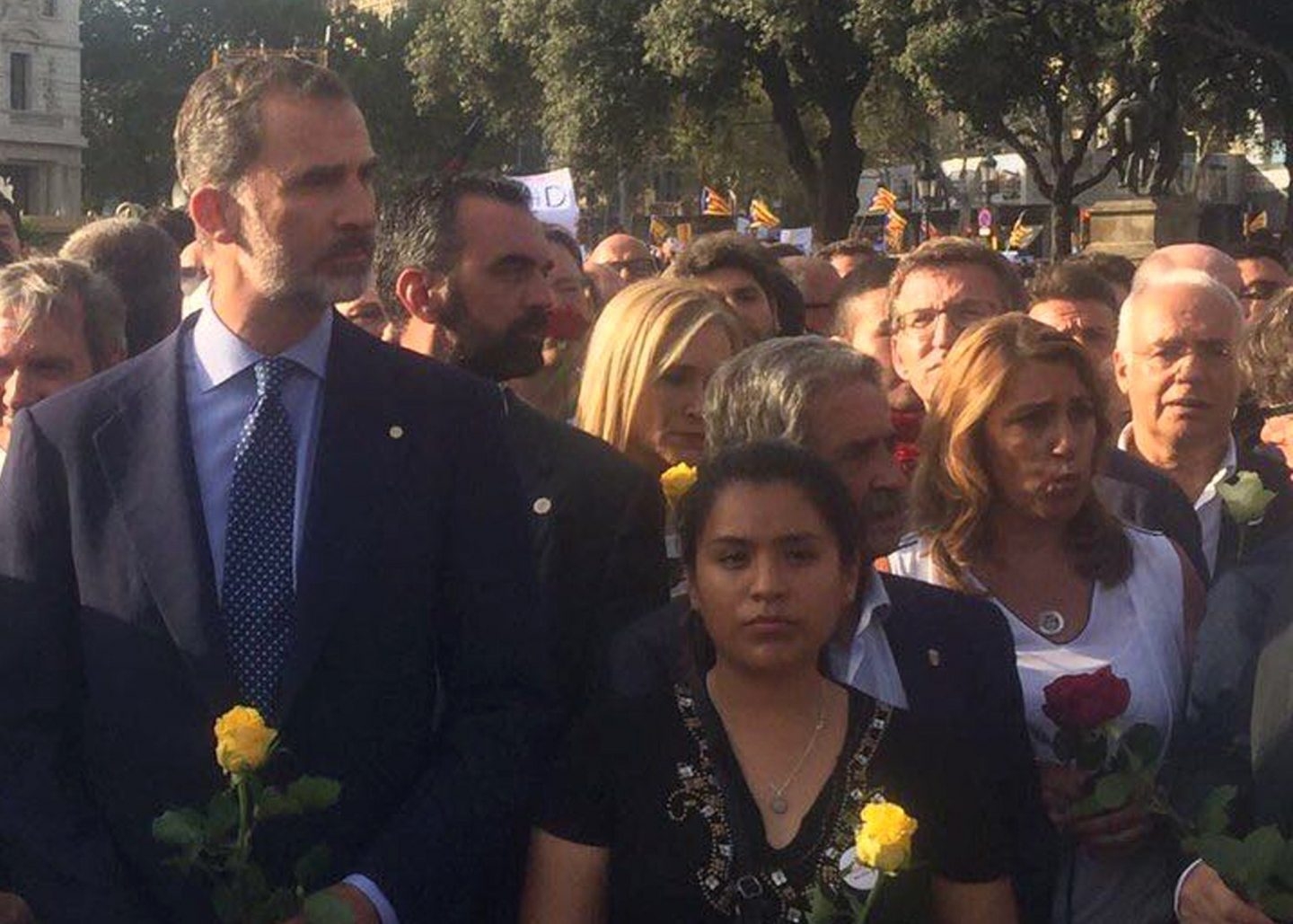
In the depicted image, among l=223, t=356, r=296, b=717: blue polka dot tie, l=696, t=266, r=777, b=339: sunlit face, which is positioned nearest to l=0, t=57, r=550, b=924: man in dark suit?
l=223, t=356, r=296, b=717: blue polka dot tie

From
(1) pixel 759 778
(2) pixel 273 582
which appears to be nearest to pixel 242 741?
(2) pixel 273 582

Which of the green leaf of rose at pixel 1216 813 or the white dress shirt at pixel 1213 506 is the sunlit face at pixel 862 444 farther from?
the white dress shirt at pixel 1213 506

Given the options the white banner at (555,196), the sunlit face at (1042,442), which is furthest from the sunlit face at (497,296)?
the white banner at (555,196)

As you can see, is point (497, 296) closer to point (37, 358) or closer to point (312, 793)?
point (37, 358)

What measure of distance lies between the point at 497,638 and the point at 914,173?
150ft

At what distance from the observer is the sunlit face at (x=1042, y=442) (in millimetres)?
4207

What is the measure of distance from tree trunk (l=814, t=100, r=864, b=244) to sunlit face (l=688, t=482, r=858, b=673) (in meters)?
33.2

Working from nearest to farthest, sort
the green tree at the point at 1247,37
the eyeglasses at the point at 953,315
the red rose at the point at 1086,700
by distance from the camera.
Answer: the red rose at the point at 1086,700
the eyeglasses at the point at 953,315
the green tree at the point at 1247,37

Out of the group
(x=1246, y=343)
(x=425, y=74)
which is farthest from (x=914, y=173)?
(x=1246, y=343)

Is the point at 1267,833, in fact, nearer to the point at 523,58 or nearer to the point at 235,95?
the point at 235,95

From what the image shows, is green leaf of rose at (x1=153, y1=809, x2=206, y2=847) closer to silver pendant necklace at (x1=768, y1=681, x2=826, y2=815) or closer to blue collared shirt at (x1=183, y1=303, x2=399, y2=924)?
blue collared shirt at (x1=183, y1=303, x2=399, y2=924)

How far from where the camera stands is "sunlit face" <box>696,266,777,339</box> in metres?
6.89

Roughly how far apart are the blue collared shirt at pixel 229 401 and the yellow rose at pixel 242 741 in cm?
42

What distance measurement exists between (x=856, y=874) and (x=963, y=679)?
44 cm
